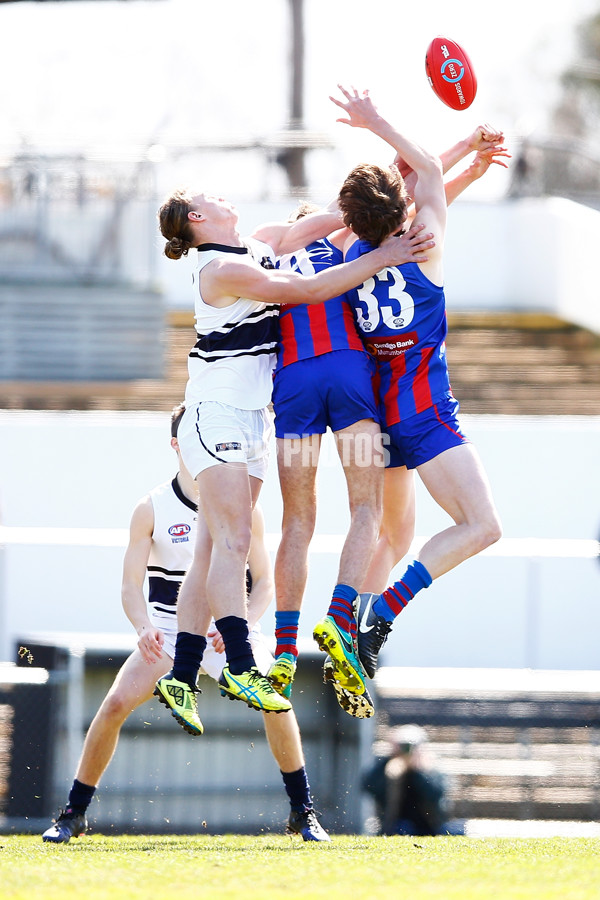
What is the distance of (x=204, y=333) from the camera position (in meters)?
5.20

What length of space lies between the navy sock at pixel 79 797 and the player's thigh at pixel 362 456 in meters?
2.09

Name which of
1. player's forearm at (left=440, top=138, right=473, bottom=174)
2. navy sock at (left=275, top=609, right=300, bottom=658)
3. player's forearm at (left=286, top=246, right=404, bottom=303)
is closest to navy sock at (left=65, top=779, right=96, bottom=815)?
navy sock at (left=275, top=609, right=300, bottom=658)

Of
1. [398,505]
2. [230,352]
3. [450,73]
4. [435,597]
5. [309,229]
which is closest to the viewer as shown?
[230,352]

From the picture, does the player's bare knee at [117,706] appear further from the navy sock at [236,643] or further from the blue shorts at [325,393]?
the blue shorts at [325,393]

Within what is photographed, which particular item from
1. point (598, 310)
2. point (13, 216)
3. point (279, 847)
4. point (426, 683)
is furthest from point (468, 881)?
point (598, 310)

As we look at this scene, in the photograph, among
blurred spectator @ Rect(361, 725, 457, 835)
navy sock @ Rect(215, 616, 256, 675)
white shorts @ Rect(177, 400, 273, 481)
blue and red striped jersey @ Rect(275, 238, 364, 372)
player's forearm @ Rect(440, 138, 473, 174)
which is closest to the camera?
navy sock @ Rect(215, 616, 256, 675)

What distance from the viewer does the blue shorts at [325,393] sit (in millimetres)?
5055

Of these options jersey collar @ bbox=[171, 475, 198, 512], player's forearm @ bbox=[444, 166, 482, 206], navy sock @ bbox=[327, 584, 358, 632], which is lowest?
navy sock @ bbox=[327, 584, 358, 632]

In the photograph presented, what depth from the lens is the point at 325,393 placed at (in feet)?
16.7

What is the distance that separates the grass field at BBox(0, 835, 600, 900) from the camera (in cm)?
393

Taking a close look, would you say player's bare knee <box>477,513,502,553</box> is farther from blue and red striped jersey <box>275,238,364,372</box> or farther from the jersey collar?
the jersey collar

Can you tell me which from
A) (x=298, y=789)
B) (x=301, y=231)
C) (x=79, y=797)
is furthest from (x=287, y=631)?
(x=301, y=231)

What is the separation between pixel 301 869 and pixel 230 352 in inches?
84.3

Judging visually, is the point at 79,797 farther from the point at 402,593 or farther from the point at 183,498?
the point at 402,593
